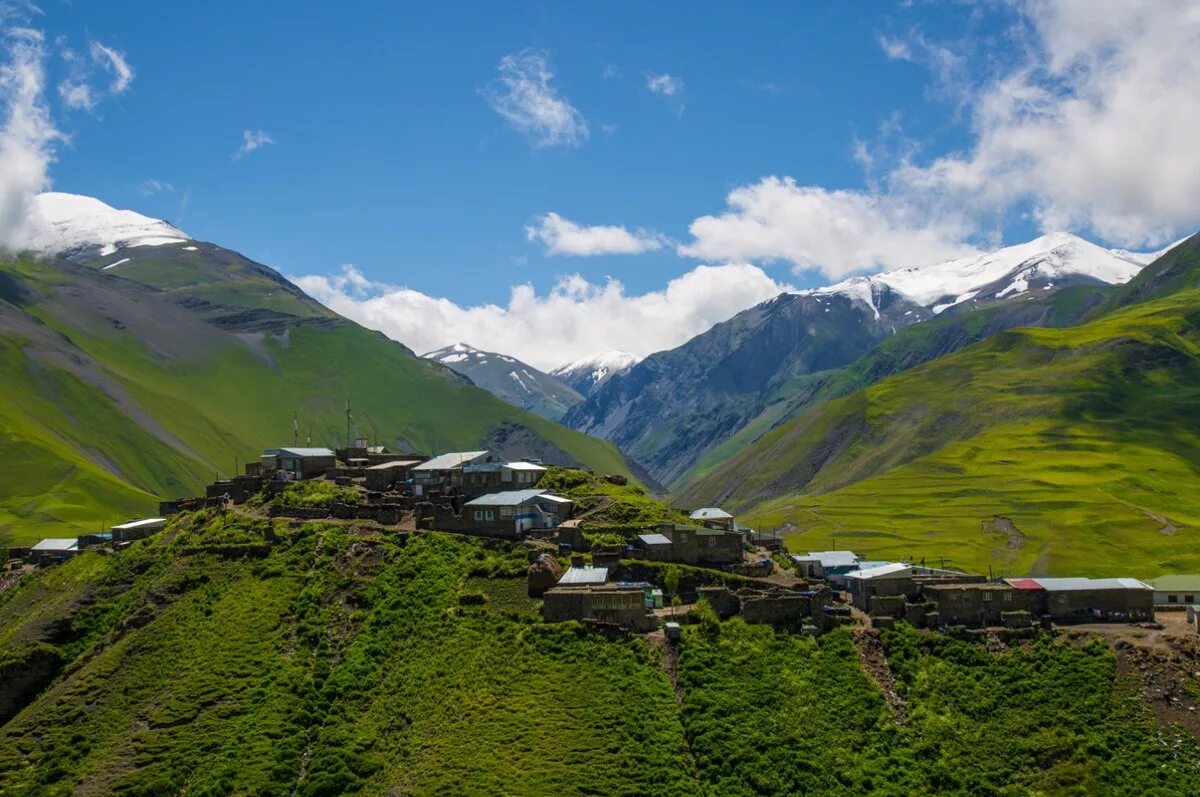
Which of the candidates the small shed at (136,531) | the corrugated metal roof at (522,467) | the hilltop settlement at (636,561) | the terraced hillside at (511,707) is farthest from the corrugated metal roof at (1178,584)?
the small shed at (136,531)

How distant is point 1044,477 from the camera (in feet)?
637

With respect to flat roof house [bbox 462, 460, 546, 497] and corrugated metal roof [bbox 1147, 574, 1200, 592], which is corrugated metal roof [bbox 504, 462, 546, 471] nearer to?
Result: flat roof house [bbox 462, 460, 546, 497]

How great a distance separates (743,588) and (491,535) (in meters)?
20.2

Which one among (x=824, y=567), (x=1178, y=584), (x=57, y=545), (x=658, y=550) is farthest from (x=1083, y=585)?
(x=57, y=545)

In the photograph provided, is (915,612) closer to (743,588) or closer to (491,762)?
(743,588)

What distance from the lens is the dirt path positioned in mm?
57938

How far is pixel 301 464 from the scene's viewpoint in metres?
99.2

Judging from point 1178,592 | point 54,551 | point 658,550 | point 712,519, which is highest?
point 712,519

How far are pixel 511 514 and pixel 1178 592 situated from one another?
1837 inches

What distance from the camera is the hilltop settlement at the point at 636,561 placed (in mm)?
65688

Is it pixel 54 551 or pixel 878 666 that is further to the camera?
pixel 54 551

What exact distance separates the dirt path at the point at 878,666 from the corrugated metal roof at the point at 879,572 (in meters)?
7.03

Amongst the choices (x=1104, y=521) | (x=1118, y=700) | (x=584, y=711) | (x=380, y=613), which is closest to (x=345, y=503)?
(x=380, y=613)

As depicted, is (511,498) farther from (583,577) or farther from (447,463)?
(583,577)
